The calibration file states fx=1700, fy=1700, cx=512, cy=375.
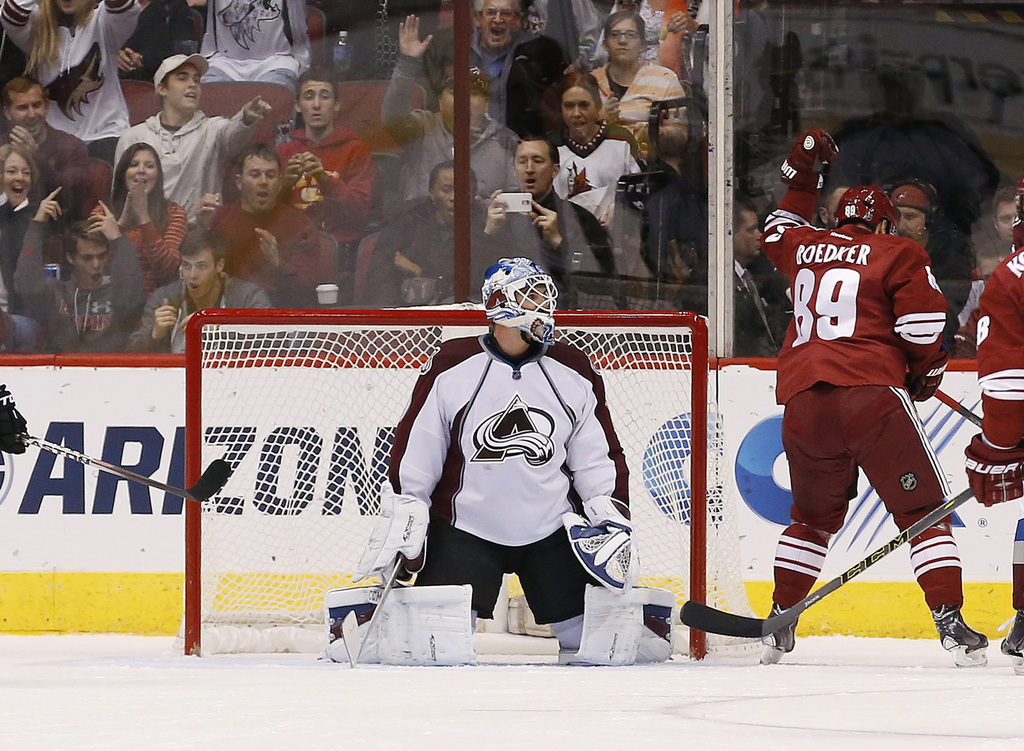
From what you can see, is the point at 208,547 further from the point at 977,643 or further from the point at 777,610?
the point at 977,643

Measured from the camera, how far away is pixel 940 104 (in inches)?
200

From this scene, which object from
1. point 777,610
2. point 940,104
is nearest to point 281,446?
point 777,610

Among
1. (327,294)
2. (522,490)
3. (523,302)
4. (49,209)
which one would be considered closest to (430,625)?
(522,490)

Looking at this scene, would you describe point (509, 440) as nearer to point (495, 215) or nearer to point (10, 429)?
point (10, 429)

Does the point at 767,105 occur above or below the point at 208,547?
above

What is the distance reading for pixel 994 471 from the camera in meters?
3.61

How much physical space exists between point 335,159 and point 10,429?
1.52 metres

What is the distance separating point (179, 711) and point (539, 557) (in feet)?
4.21

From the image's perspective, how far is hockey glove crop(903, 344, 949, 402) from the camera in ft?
13.4

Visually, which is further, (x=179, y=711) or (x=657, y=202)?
(x=657, y=202)

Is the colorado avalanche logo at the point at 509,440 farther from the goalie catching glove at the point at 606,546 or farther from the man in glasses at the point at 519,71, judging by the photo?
the man in glasses at the point at 519,71

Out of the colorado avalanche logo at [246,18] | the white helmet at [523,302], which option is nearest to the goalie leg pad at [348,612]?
the white helmet at [523,302]

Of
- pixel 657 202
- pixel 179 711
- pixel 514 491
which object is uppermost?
pixel 657 202

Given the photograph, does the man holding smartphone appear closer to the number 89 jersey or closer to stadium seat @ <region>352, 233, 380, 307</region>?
stadium seat @ <region>352, 233, 380, 307</region>
